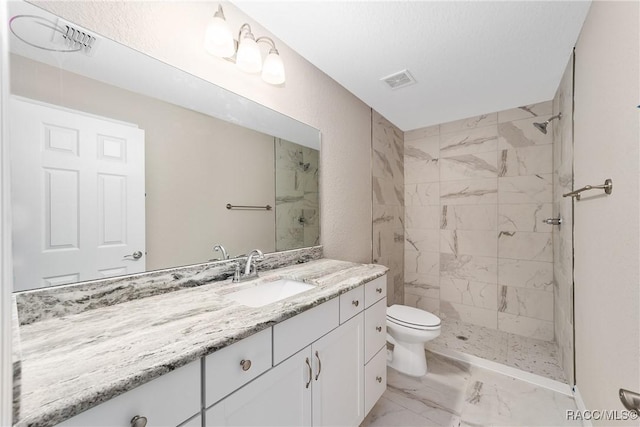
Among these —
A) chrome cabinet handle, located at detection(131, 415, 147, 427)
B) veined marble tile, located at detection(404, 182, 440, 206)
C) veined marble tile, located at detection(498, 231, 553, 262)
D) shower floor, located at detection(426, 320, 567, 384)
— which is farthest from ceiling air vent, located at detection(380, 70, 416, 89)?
shower floor, located at detection(426, 320, 567, 384)

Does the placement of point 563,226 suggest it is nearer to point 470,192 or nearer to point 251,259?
point 470,192

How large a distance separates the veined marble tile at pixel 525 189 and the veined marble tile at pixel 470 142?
0.38 m

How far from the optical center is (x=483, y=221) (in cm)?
272

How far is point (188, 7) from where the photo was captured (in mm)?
1164

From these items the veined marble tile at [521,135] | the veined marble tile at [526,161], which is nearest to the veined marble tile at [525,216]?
the veined marble tile at [526,161]

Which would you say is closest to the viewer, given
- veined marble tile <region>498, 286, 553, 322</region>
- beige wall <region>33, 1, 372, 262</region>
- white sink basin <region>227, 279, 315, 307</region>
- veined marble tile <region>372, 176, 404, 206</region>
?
beige wall <region>33, 1, 372, 262</region>

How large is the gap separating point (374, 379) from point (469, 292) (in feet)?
6.19

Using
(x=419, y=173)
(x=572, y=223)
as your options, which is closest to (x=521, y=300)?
(x=572, y=223)

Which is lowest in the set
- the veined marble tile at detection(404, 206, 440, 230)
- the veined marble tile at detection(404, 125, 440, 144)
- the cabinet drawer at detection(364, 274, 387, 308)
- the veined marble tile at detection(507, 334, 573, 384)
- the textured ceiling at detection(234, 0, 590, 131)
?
the veined marble tile at detection(507, 334, 573, 384)

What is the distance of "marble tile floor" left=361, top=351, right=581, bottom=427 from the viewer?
1.54 m

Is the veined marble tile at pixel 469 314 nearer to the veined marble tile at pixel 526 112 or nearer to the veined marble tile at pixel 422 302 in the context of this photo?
the veined marble tile at pixel 422 302

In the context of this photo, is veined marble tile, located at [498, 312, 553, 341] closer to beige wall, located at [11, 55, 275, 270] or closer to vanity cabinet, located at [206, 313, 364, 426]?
vanity cabinet, located at [206, 313, 364, 426]

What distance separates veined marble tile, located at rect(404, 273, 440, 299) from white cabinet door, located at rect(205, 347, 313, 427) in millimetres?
2419

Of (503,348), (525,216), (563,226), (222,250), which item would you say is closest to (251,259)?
(222,250)
